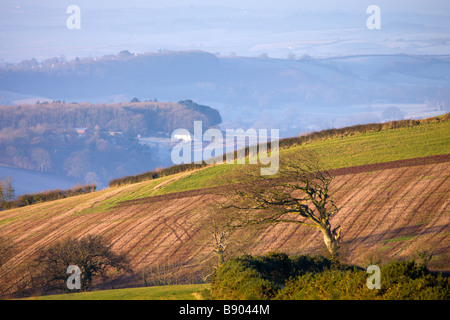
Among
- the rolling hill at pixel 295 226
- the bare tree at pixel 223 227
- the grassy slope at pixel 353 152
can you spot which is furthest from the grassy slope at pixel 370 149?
the bare tree at pixel 223 227

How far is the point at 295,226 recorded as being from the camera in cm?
3750

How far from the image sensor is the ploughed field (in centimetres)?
3173

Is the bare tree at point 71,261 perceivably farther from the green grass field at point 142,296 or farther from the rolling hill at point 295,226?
the green grass field at point 142,296

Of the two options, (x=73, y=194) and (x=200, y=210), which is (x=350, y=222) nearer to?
(x=200, y=210)

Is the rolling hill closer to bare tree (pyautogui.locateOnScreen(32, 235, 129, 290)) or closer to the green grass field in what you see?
bare tree (pyautogui.locateOnScreen(32, 235, 129, 290))

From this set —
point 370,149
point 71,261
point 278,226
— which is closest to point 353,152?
point 370,149

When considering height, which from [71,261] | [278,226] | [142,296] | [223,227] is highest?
[142,296]

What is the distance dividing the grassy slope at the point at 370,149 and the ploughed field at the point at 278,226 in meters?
1.99

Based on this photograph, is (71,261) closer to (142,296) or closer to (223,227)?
(223,227)

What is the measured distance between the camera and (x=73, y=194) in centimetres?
7162

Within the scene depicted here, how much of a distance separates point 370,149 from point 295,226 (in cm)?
1997

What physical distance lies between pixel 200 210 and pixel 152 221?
184 inches

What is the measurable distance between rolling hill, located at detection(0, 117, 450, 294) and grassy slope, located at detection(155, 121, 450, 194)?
13cm

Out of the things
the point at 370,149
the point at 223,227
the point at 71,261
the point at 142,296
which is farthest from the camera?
the point at 370,149
